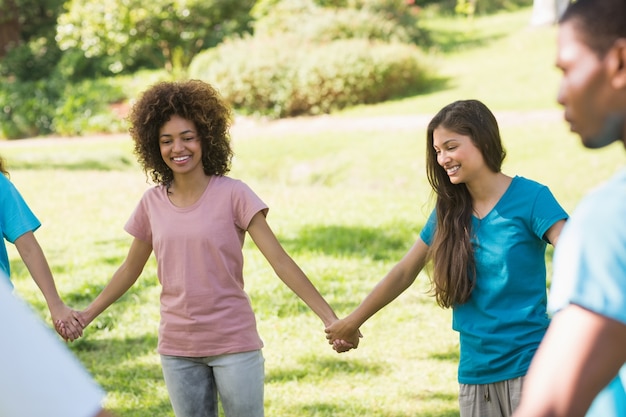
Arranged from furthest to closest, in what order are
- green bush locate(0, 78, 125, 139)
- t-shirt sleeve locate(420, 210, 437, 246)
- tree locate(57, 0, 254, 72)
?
tree locate(57, 0, 254, 72)
green bush locate(0, 78, 125, 139)
t-shirt sleeve locate(420, 210, 437, 246)

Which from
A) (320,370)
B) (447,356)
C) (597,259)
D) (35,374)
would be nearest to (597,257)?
(597,259)

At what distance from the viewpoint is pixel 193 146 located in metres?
3.93

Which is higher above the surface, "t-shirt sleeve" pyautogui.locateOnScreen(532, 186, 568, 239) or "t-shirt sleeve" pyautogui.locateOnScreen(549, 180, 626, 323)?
"t-shirt sleeve" pyautogui.locateOnScreen(549, 180, 626, 323)

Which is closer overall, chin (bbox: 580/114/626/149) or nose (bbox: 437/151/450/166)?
chin (bbox: 580/114/626/149)

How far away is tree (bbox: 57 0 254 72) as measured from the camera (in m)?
24.3

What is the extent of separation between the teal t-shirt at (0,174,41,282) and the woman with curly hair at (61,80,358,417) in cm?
44

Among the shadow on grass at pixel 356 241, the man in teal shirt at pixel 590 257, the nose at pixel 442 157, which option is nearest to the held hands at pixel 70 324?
the nose at pixel 442 157

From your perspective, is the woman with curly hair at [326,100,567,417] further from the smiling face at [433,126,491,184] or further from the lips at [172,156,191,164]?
the lips at [172,156,191,164]

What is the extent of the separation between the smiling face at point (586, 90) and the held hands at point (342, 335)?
8.64ft

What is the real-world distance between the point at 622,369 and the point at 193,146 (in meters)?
2.60

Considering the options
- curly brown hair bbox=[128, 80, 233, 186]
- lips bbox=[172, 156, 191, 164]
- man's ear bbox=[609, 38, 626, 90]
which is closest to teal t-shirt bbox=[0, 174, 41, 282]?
curly brown hair bbox=[128, 80, 233, 186]

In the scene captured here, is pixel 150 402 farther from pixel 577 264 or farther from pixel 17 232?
pixel 577 264

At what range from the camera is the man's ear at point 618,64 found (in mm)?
1469

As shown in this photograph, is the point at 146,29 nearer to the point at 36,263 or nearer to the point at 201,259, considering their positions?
the point at 36,263
